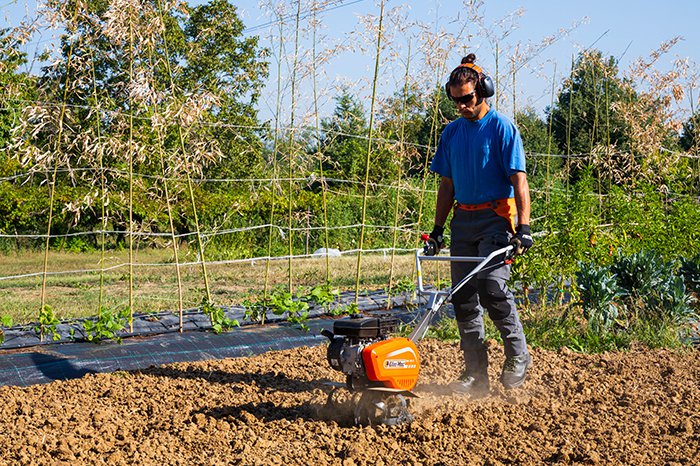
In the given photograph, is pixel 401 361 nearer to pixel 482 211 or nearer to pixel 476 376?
pixel 476 376

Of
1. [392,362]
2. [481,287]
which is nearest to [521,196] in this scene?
[481,287]

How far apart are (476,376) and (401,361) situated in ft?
3.22

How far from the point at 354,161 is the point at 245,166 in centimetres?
410

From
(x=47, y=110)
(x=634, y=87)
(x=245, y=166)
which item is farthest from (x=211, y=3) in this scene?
(x=47, y=110)

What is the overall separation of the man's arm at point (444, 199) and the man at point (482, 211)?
7 centimetres

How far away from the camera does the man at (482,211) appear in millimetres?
4344

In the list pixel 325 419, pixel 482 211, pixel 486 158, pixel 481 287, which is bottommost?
pixel 325 419

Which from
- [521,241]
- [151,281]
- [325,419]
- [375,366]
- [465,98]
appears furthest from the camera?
[151,281]

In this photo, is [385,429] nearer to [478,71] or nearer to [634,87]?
[478,71]

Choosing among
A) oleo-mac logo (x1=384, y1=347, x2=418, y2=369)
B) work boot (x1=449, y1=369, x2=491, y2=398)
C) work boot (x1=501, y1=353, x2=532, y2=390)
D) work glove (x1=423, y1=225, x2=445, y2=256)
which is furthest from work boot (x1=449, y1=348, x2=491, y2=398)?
oleo-mac logo (x1=384, y1=347, x2=418, y2=369)

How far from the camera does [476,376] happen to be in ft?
15.1

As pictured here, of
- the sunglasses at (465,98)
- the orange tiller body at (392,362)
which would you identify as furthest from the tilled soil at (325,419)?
the sunglasses at (465,98)

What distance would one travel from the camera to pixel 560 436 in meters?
3.80

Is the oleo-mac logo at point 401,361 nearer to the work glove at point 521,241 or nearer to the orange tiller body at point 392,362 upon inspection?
the orange tiller body at point 392,362
